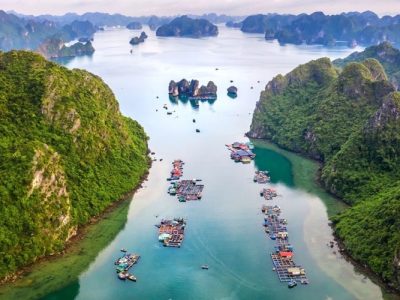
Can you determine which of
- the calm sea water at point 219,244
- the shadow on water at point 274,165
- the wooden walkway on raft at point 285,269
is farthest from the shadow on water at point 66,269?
the shadow on water at point 274,165

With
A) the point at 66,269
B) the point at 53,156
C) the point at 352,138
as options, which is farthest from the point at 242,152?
the point at 66,269

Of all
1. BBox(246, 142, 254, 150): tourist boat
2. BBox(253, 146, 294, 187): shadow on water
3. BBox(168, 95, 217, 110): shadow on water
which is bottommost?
BBox(168, 95, 217, 110): shadow on water

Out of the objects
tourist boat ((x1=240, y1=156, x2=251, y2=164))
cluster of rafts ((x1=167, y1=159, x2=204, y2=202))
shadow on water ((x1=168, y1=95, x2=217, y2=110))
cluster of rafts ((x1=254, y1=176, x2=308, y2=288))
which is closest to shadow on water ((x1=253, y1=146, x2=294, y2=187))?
tourist boat ((x1=240, y1=156, x2=251, y2=164))

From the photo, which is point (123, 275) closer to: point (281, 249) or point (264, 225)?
point (281, 249)

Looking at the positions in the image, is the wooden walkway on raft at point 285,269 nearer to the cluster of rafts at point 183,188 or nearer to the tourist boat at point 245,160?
the cluster of rafts at point 183,188

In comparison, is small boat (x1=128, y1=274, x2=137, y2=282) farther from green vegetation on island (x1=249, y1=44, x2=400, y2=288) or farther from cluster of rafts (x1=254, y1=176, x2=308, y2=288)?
green vegetation on island (x1=249, y1=44, x2=400, y2=288)

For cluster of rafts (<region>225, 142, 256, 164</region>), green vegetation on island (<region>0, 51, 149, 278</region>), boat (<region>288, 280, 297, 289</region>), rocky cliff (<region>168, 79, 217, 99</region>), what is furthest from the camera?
rocky cliff (<region>168, 79, 217, 99</region>)
